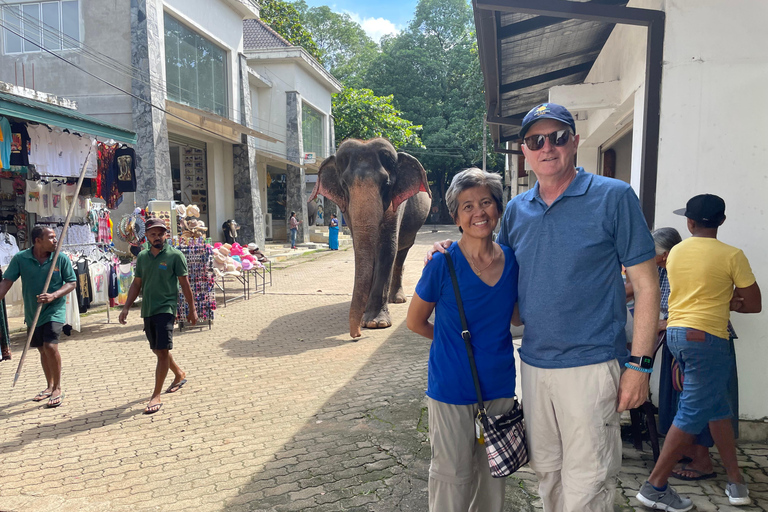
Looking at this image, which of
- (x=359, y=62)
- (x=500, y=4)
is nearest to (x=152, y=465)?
(x=500, y=4)

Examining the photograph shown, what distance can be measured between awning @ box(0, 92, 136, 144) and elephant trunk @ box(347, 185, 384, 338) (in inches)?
158

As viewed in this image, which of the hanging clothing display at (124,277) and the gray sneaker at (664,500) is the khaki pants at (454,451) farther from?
the hanging clothing display at (124,277)

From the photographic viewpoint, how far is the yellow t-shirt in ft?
9.79

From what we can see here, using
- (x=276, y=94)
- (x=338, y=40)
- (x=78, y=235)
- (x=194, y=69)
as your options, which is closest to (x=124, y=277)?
(x=78, y=235)

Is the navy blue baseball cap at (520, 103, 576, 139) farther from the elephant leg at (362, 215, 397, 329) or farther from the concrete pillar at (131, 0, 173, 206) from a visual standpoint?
the concrete pillar at (131, 0, 173, 206)

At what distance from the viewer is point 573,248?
2.13 m

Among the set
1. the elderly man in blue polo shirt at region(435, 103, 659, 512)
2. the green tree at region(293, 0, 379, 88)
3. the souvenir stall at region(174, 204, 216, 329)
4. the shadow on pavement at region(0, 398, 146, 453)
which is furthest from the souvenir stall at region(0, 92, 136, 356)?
the green tree at region(293, 0, 379, 88)

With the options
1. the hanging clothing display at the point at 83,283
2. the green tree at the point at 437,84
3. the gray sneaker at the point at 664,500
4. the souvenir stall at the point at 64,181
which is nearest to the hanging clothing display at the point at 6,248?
the souvenir stall at the point at 64,181

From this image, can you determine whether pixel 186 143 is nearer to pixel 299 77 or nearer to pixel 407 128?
pixel 299 77

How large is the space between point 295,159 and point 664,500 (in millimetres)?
22305

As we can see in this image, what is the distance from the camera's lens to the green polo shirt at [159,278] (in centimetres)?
495

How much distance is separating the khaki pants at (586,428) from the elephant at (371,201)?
174 inches

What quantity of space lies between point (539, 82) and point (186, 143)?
12831 millimetres

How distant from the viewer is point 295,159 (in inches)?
937
